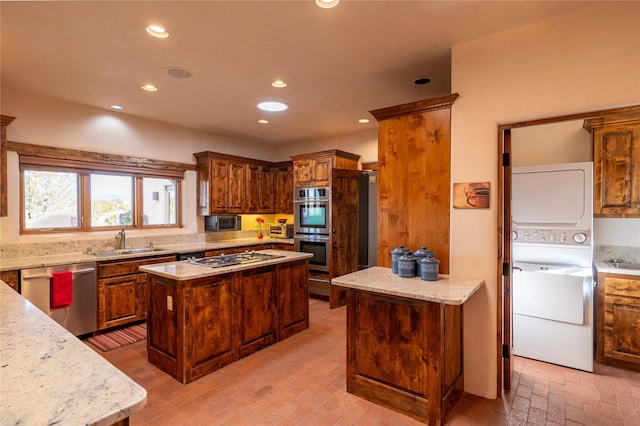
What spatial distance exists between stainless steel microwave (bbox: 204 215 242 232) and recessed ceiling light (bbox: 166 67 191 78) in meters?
2.70

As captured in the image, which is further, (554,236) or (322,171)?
(322,171)

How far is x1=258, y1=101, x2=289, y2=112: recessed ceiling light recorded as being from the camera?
164 inches

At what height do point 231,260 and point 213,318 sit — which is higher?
point 231,260

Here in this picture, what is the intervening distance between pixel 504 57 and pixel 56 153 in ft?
16.3

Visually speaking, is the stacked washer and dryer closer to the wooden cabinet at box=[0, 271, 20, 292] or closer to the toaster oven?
the toaster oven

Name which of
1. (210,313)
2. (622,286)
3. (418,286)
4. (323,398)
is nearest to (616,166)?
(622,286)

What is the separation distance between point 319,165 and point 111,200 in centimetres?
315

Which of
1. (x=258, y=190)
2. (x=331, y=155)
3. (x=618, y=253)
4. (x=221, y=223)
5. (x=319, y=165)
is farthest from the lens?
(x=258, y=190)

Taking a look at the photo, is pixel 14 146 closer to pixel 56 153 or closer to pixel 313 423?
pixel 56 153

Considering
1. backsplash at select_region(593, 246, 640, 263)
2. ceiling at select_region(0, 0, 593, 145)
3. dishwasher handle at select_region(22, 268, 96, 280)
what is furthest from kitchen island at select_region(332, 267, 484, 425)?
dishwasher handle at select_region(22, 268, 96, 280)

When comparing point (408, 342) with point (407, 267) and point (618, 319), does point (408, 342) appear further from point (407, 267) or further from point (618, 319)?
point (618, 319)

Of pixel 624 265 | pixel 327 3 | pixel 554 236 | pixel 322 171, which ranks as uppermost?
pixel 327 3

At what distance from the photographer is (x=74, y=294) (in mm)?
3600

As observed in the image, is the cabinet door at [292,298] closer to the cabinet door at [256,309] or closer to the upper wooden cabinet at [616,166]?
the cabinet door at [256,309]
